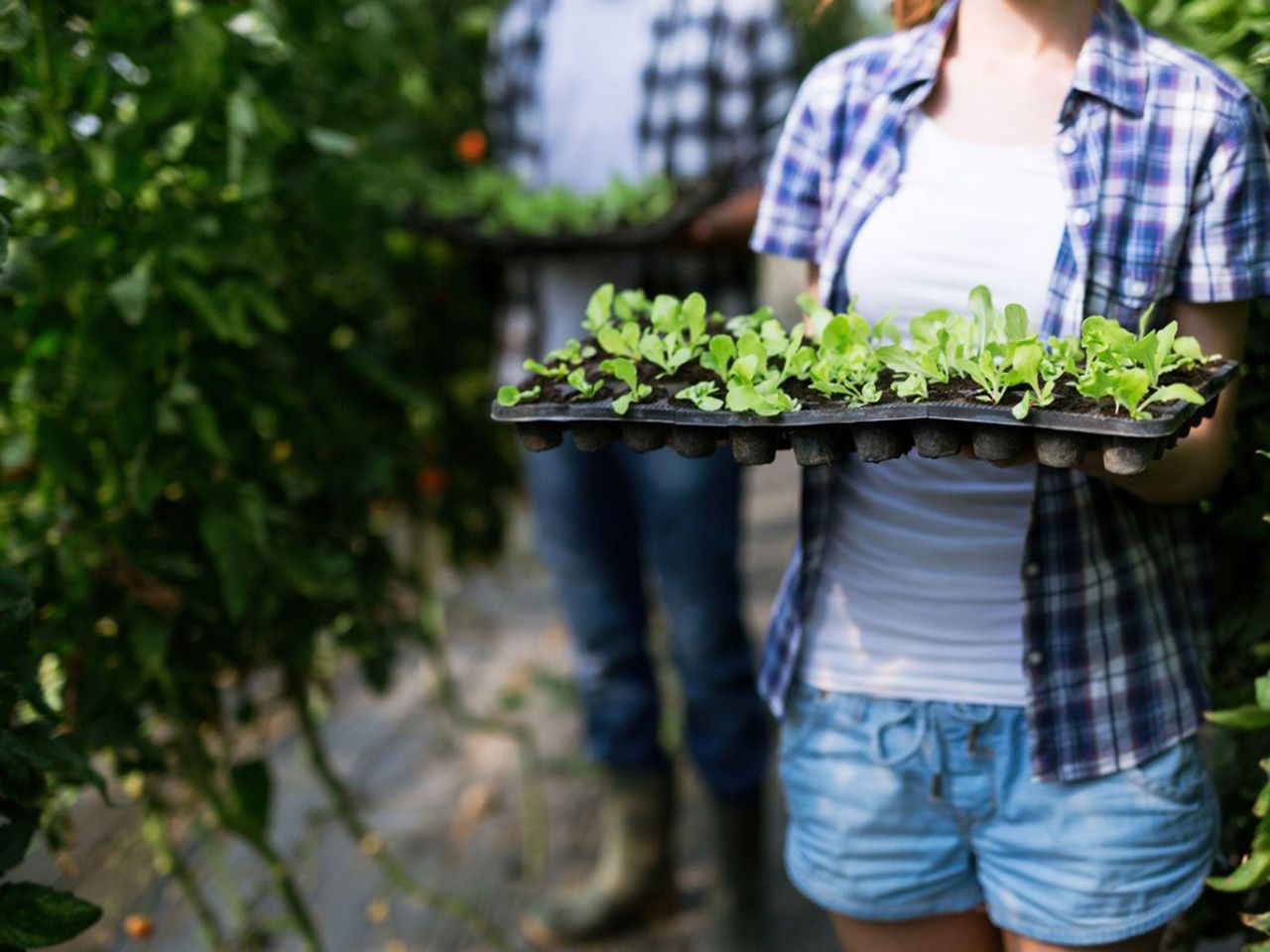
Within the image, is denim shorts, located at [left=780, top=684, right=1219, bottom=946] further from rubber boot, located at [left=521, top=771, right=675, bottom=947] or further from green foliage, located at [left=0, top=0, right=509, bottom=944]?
rubber boot, located at [left=521, top=771, right=675, bottom=947]

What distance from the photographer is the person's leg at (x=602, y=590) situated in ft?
7.30

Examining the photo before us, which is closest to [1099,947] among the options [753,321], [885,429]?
[885,429]

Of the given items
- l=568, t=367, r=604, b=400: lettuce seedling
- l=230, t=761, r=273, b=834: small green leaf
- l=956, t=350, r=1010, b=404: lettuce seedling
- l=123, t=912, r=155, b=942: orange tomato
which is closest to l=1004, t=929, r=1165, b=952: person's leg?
l=956, t=350, r=1010, b=404: lettuce seedling

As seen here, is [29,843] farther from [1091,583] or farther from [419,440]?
[419,440]

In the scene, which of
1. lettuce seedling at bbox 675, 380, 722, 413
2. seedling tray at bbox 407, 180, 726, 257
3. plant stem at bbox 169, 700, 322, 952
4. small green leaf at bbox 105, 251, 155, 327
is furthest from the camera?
seedling tray at bbox 407, 180, 726, 257

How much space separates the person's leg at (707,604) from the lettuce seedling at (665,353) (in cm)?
92

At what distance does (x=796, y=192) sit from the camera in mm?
1310

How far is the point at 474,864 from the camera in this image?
8.52 feet

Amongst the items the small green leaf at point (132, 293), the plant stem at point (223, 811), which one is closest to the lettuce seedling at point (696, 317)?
the small green leaf at point (132, 293)

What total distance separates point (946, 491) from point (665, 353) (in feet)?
1.00

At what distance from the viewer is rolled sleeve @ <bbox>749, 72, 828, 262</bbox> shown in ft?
4.28

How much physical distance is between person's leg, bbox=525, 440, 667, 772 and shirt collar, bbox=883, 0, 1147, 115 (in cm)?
108

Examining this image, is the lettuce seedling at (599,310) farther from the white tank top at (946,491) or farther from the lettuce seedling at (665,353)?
the white tank top at (946,491)

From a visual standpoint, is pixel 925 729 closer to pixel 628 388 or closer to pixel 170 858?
pixel 628 388
